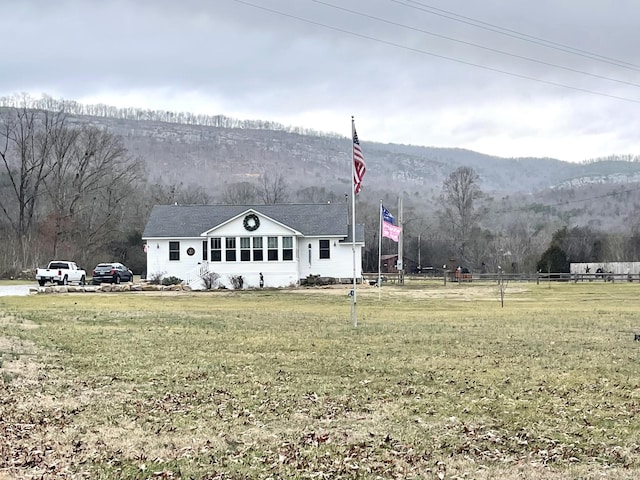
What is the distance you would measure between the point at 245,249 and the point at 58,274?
12.3 meters

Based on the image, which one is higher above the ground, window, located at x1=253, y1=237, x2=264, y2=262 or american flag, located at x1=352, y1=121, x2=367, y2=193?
american flag, located at x1=352, y1=121, x2=367, y2=193

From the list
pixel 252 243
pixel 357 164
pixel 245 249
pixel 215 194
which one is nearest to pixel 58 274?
pixel 245 249

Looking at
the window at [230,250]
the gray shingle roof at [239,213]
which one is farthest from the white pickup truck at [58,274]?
the window at [230,250]

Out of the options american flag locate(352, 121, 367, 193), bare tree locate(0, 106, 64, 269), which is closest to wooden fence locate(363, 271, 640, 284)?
bare tree locate(0, 106, 64, 269)

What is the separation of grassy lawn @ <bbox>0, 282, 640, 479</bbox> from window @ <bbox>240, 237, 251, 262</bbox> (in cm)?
3272

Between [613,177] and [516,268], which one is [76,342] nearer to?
[516,268]

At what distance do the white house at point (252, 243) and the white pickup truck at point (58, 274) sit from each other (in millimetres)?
6177

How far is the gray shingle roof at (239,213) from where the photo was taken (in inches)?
2095

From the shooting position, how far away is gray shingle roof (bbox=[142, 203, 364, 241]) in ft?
175

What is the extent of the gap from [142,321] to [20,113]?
62.7 m

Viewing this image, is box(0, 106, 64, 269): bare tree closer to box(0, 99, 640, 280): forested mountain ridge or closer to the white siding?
box(0, 99, 640, 280): forested mountain ridge

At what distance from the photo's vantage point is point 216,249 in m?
51.0

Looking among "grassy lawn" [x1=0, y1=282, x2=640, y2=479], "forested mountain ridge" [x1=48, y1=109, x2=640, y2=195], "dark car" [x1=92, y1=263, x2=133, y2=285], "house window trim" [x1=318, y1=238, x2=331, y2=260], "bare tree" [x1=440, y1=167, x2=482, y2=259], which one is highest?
"forested mountain ridge" [x1=48, y1=109, x2=640, y2=195]

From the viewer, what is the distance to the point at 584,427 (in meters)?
8.47
